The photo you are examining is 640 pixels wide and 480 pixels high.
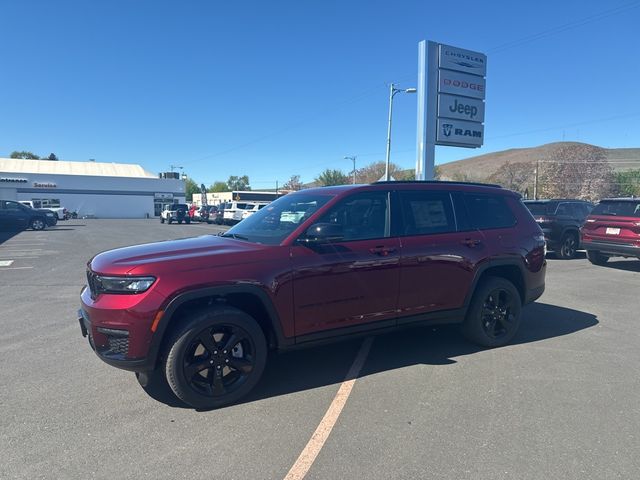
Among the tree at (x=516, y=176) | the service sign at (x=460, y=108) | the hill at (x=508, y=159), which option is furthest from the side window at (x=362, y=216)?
the hill at (x=508, y=159)

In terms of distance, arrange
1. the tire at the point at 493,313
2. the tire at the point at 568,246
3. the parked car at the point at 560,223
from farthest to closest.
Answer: the tire at the point at 568,246
the parked car at the point at 560,223
the tire at the point at 493,313

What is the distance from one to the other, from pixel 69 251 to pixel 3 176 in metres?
52.1

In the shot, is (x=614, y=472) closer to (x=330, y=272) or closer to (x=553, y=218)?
(x=330, y=272)

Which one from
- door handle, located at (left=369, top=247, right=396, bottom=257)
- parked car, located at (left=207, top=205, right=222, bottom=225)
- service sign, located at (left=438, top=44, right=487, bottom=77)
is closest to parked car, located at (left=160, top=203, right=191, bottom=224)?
parked car, located at (left=207, top=205, right=222, bottom=225)

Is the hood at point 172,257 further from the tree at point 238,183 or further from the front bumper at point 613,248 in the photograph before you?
the tree at point 238,183

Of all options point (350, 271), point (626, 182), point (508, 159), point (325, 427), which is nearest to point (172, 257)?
point (350, 271)

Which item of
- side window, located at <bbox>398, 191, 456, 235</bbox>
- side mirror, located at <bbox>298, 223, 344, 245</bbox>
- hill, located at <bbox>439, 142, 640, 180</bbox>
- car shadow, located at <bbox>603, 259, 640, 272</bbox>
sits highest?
hill, located at <bbox>439, 142, 640, 180</bbox>

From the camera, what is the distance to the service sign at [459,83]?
14508 mm

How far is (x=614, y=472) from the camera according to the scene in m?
2.76

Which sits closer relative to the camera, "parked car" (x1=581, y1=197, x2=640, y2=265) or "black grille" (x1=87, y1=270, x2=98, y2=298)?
"black grille" (x1=87, y1=270, x2=98, y2=298)

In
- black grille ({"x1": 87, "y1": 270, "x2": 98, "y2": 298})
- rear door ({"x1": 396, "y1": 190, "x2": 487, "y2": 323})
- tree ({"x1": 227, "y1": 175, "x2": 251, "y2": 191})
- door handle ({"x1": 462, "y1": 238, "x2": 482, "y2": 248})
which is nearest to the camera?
black grille ({"x1": 87, "y1": 270, "x2": 98, "y2": 298})

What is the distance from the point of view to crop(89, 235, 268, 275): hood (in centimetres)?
350

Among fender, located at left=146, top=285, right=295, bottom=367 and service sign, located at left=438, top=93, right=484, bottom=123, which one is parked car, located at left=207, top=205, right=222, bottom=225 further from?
fender, located at left=146, top=285, right=295, bottom=367

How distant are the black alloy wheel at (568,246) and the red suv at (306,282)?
8.79 metres
